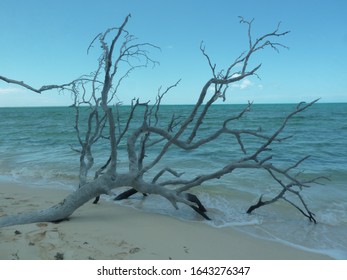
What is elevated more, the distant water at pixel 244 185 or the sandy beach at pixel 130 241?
the sandy beach at pixel 130 241

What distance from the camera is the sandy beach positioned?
373 cm

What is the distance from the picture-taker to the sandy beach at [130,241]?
12.2ft

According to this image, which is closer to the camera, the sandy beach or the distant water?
the sandy beach

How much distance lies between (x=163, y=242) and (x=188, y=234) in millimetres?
596

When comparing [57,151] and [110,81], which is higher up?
[110,81]

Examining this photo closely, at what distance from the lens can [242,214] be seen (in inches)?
246

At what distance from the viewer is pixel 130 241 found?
4191mm

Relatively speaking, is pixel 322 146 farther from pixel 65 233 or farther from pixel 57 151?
pixel 65 233

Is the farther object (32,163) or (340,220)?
(32,163)

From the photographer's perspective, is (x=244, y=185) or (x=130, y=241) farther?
(x=244, y=185)

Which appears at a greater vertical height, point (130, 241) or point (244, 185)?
point (130, 241)

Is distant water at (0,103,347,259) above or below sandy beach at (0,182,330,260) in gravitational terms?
below

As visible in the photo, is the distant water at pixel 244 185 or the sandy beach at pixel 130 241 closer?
the sandy beach at pixel 130 241
